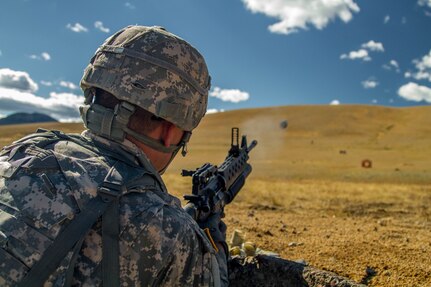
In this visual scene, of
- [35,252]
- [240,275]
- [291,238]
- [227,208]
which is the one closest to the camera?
[35,252]

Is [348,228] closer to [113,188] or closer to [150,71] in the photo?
[150,71]

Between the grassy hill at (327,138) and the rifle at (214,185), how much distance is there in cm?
1717

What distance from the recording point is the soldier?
1829 mm

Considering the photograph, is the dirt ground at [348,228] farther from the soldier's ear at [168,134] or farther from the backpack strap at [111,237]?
the backpack strap at [111,237]

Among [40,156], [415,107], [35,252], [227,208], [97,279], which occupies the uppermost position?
[415,107]

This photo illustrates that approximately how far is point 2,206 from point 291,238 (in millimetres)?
5234

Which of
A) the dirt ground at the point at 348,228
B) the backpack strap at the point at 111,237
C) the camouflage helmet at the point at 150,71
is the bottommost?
the dirt ground at the point at 348,228

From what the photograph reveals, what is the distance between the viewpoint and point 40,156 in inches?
79.2

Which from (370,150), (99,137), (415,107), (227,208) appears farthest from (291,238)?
(415,107)

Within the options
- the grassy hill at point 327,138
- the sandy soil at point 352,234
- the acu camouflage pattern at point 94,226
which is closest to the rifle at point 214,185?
the acu camouflage pattern at point 94,226

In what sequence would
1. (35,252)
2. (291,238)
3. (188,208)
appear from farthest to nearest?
(291,238) < (188,208) < (35,252)

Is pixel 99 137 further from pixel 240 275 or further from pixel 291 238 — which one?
pixel 291 238

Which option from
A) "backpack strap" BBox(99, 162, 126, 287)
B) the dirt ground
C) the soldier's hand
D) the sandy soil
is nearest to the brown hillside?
the dirt ground

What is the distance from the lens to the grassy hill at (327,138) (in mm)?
32722
